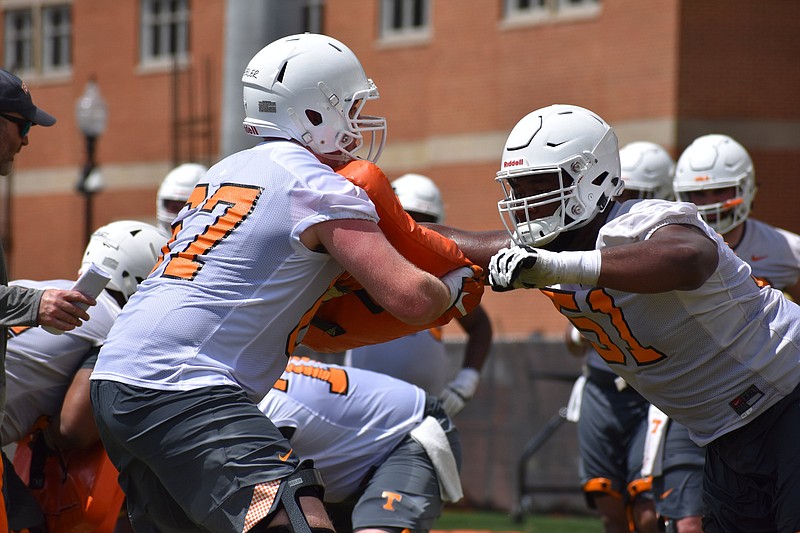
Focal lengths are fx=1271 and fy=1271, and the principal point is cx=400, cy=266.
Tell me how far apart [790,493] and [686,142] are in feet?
39.9

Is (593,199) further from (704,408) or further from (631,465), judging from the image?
(631,465)

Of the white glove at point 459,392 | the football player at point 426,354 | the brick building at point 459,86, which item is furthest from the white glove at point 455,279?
the brick building at point 459,86

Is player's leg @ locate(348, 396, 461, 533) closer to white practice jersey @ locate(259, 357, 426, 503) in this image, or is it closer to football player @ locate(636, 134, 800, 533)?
white practice jersey @ locate(259, 357, 426, 503)

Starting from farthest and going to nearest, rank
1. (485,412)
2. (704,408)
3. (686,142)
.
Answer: (686,142) < (485,412) < (704,408)

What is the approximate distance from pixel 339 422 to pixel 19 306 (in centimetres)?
133

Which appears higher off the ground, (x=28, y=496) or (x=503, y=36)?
(x=503, y=36)

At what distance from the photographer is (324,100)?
3.74m

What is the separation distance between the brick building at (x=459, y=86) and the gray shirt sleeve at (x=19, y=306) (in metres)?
8.07

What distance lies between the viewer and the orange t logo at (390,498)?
459 cm

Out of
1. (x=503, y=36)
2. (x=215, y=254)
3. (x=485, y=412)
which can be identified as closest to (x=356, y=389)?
(x=215, y=254)

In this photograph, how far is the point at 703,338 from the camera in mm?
3873

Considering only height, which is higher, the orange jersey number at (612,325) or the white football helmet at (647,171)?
the white football helmet at (647,171)

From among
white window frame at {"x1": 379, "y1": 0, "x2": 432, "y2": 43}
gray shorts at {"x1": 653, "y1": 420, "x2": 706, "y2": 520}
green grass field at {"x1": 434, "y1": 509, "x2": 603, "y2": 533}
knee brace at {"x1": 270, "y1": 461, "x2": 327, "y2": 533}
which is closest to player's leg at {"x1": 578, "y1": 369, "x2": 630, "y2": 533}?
gray shorts at {"x1": 653, "y1": 420, "x2": 706, "y2": 520}

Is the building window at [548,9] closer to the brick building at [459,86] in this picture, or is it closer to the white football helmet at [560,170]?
the brick building at [459,86]
